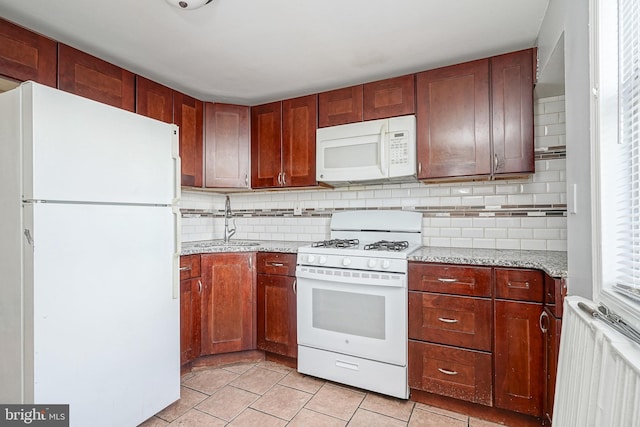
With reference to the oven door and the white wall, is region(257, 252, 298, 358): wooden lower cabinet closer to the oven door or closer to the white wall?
the oven door

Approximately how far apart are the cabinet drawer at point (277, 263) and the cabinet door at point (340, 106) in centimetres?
114

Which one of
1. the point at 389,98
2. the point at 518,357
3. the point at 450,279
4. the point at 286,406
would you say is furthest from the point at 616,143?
the point at 286,406

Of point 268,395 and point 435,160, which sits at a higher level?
point 435,160

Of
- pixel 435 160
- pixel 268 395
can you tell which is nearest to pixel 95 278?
pixel 268 395

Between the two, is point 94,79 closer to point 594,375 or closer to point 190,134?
point 190,134

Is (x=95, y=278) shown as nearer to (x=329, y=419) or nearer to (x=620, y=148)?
(x=329, y=419)

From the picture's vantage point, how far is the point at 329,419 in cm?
191

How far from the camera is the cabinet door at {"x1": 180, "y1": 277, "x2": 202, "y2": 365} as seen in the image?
240 centimetres

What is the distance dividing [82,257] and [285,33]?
5.48ft

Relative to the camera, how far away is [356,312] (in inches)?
87.4

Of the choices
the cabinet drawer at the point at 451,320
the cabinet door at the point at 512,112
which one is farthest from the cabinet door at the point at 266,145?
the cabinet door at the point at 512,112

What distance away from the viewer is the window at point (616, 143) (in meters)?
0.96

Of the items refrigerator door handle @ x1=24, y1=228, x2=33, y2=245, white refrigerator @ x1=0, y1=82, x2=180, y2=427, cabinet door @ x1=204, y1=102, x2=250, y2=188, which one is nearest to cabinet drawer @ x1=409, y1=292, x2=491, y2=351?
white refrigerator @ x1=0, y1=82, x2=180, y2=427

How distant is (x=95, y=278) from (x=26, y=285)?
0.25m
